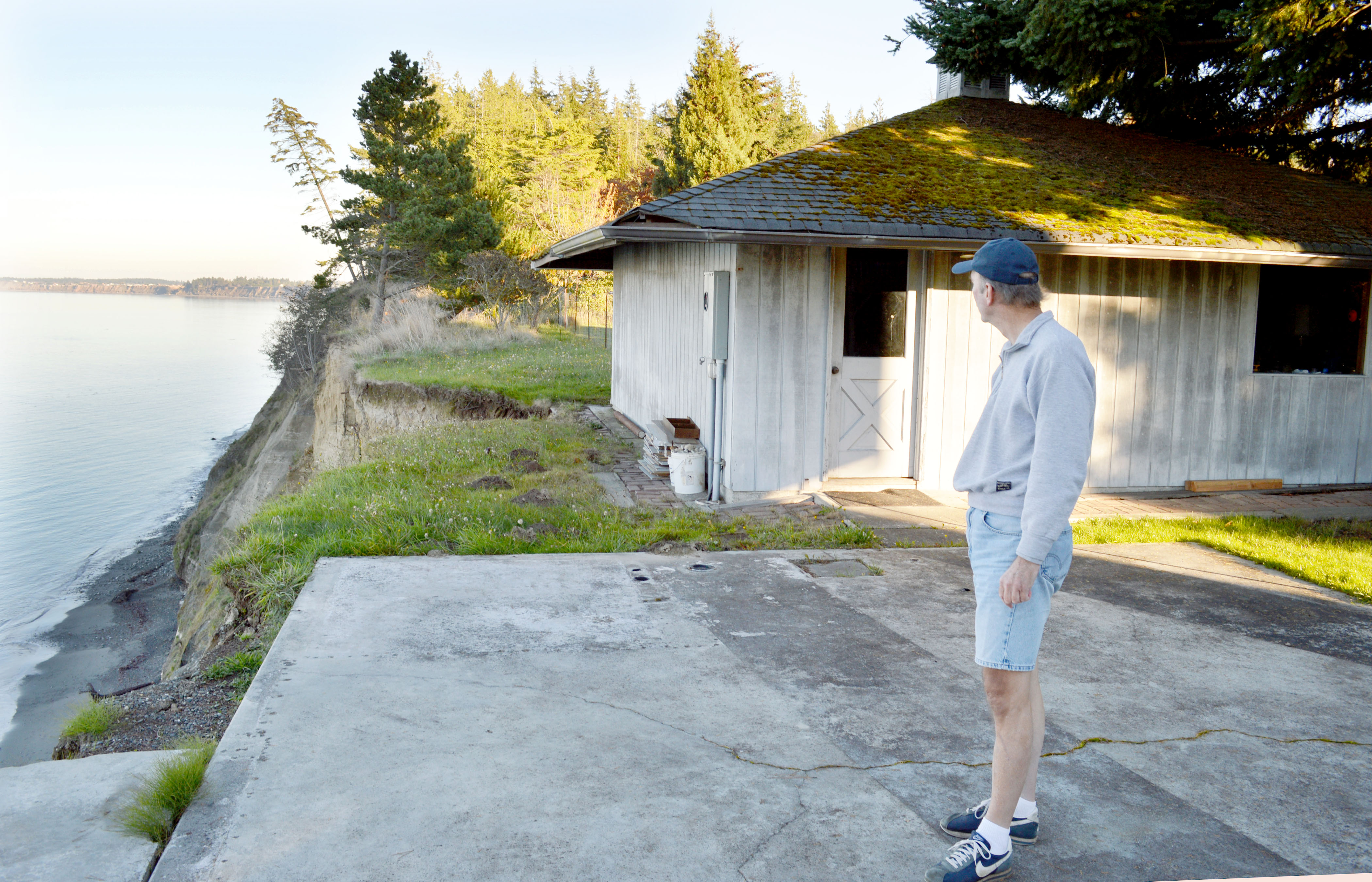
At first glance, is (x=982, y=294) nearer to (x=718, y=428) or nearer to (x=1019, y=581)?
(x=1019, y=581)

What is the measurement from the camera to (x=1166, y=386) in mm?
9484

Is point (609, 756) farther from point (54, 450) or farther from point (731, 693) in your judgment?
point (54, 450)

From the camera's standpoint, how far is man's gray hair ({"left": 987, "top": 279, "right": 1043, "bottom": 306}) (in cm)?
278

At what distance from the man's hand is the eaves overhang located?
514cm

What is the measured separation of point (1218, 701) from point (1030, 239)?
4.88 m

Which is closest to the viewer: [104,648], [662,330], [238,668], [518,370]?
[238,668]

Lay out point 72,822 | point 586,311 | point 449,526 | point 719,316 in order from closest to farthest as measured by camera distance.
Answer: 1. point 72,822
2. point 449,526
3. point 719,316
4. point 586,311

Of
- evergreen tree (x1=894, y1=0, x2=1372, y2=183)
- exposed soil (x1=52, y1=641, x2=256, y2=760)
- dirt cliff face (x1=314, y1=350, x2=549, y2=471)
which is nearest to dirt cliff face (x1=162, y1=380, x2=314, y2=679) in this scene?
dirt cliff face (x1=314, y1=350, x2=549, y2=471)

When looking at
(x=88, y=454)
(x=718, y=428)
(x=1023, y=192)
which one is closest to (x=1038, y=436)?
(x=718, y=428)

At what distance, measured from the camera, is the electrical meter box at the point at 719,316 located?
8.36m

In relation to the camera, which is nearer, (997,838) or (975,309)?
(997,838)

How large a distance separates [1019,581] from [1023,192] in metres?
7.73

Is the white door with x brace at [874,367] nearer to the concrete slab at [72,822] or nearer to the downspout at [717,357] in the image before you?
the downspout at [717,357]

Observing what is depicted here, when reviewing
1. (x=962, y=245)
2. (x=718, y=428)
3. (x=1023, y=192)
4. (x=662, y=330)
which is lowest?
(x=718, y=428)
